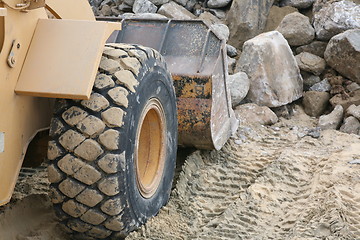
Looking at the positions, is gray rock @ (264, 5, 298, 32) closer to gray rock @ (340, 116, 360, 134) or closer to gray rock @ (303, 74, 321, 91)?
gray rock @ (303, 74, 321, 91)

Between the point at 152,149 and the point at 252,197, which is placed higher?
the point at 152,149

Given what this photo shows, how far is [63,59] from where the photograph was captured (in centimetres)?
264

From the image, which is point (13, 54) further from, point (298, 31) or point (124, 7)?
point (124, 7)

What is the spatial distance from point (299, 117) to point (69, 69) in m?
4.18

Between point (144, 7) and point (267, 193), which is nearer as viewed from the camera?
point (267, 193)

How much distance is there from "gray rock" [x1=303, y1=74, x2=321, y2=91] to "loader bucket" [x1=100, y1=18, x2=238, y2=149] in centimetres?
208

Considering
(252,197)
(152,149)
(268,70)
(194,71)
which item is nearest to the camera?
(152,149)

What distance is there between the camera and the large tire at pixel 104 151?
8.74ft

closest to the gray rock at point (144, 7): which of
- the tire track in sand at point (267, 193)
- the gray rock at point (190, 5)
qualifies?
the gray rock at point (190, 5)

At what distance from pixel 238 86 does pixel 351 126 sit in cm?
126

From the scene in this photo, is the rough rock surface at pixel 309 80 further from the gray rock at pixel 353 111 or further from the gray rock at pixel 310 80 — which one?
the gray rock at pixel 353 111

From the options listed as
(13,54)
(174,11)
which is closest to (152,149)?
(13,54)

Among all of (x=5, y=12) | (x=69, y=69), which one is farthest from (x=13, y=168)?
(x=5, y=12)

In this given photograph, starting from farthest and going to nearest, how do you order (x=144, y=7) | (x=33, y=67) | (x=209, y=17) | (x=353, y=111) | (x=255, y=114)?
(x=209, y=17) < (x=144, y=7) < (x=255, y=114) < (x=353, y=111) < (x=33, y=67)
